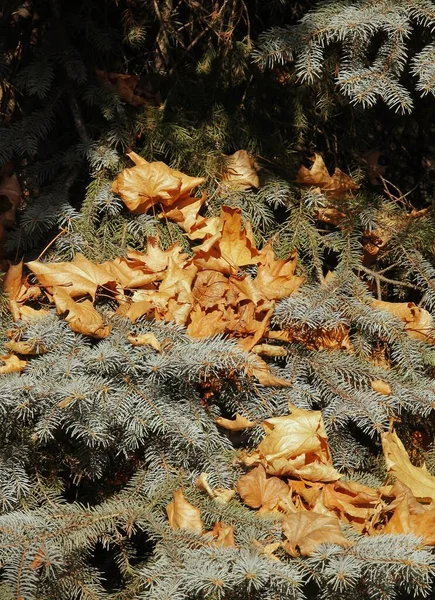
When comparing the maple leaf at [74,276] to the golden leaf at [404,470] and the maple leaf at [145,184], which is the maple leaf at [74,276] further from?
the golden leaf at [404,470]

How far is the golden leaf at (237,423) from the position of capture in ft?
6.05

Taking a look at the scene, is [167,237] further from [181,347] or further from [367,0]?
[367,0]

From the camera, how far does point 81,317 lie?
1.84 metres

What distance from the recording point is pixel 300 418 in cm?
183

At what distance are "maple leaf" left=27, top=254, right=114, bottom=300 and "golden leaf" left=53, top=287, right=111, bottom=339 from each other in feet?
0.24

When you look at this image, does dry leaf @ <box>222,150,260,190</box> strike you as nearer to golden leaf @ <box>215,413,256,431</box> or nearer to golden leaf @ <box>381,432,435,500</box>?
golden leaf @ <box>215,413,256,431</box>

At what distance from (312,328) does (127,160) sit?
823mm

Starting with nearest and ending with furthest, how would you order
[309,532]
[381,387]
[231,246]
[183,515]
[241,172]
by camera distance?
1. [309,532]
2. [183,515]
3. [381,387]
4. [231,246]
5. [241,172]

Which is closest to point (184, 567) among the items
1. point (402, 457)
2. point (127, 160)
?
point (402, 457)

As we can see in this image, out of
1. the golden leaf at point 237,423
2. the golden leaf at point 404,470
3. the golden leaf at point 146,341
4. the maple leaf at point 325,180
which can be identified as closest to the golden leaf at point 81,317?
the golden leaf at point 146,341

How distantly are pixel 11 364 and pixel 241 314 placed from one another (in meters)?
0.62

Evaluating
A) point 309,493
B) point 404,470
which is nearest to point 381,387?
point 404,470

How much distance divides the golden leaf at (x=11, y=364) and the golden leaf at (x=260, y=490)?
613mm

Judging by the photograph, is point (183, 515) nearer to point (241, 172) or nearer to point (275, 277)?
point (275, 277)
